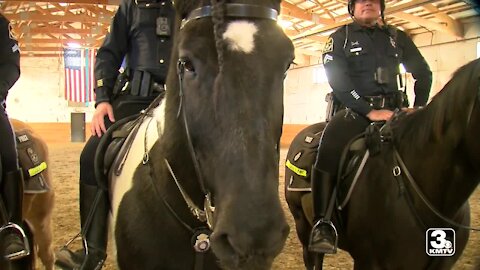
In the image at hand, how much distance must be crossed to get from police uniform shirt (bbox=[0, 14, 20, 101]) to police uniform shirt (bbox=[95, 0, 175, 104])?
0.80m

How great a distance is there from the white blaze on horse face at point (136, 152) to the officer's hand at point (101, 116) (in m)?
0.31

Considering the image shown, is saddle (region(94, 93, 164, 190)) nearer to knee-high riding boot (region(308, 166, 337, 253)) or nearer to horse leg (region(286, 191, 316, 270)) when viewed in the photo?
knee-high riding boot (region(308, 166, 337, 253))

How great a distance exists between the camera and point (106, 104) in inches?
107

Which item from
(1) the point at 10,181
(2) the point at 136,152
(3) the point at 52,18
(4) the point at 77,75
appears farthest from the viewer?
(3) the point at 52,18

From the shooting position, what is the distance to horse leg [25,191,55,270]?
13.3ft

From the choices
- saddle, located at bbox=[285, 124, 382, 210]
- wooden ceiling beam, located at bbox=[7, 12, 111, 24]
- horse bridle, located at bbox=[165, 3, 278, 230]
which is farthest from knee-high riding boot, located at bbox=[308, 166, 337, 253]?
wooden ceiling beam, located at bbox=[7, 12, 111, 24]

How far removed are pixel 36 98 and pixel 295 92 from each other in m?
13.6

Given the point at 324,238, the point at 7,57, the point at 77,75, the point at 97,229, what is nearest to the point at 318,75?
the point at 77,75

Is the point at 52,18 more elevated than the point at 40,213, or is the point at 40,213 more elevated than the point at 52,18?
the point at 52,18

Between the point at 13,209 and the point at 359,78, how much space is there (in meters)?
2.72

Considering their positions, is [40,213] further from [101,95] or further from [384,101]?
[384,101]

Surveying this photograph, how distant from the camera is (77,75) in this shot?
55.5ft

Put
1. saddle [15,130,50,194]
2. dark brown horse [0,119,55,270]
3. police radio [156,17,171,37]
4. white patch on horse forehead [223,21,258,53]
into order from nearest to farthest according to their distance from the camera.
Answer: white patch on horse forehead [223,21,258,53]
police radio [156,17,171,37]
saddle [15,130,50,194]
dark brown horse [0,119,55,270]

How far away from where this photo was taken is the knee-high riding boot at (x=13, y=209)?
2.94m
